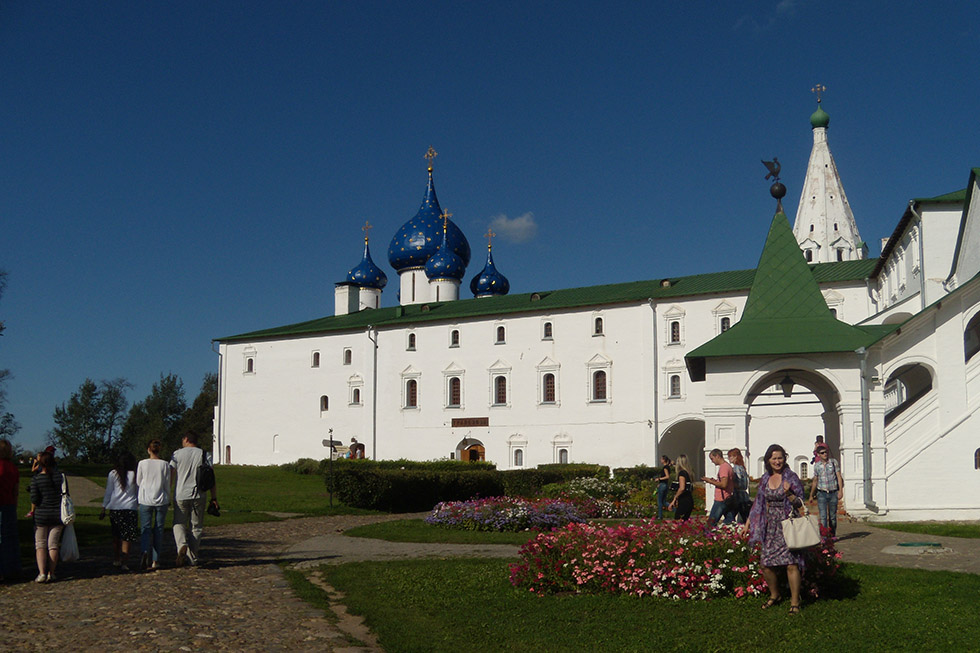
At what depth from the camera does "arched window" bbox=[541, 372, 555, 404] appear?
38.7 metres

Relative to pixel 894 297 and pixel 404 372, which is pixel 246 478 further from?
pixel 894 297

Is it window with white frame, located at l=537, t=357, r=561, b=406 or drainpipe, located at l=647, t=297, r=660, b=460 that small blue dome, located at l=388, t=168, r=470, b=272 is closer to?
window with white frame, located at l=537, t=357, r=561, b=406

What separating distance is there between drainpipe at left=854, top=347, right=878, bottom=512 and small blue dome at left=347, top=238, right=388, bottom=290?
39.2 metres

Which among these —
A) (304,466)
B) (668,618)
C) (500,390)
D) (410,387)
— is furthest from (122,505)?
(410,387)

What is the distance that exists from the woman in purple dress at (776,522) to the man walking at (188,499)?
5845 mm

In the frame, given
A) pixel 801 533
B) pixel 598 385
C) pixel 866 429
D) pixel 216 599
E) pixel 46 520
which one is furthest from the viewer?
pixel 598 385

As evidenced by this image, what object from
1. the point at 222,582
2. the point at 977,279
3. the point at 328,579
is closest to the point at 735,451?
the point at 328,579

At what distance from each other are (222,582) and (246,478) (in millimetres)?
25607

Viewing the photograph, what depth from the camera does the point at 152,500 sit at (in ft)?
31.4

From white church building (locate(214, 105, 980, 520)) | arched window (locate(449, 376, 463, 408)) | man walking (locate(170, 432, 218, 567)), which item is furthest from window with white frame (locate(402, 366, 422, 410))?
man walking (locate(170, 432, 218, 567))

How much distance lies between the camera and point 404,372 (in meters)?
42.4

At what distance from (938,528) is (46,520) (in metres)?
12.4

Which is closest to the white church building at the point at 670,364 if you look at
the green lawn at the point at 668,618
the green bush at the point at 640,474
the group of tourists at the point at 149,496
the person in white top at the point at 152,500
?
the green bush at the point at 640,474

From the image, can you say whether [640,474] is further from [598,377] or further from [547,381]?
[547,381]
